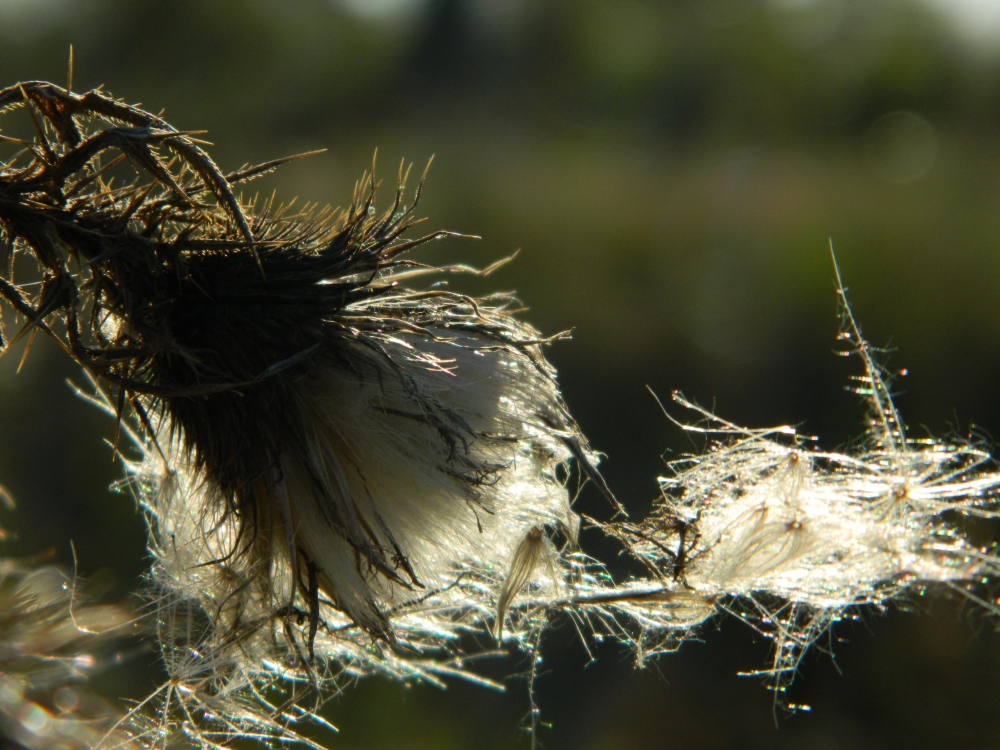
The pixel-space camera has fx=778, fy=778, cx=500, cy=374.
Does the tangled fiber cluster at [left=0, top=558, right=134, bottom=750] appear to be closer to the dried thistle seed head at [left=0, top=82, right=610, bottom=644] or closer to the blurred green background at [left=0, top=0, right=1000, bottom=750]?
the dried thistle seed head at [left=0, top=82, right=610, bottom=644]

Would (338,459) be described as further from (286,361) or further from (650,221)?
(650,221)

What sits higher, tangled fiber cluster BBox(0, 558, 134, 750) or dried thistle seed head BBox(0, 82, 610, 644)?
dried thistle seed head BBox(0, 82, 610, 644)

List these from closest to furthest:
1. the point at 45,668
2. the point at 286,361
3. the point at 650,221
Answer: the point at 45,668 < the point at 286,361 < the point at 650,221

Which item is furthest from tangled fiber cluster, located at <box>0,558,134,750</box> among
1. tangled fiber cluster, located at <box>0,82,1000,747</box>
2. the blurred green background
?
the blurred green background

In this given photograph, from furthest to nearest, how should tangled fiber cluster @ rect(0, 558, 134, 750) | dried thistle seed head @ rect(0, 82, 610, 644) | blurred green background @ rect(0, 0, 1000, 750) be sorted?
blurred green background @ rect(0, 0, 1000, 750)
dried thistle seed head @ rect(0, 82, 610, 644)
tangled fiber cluster @ rect(0, 558, 134, 750)

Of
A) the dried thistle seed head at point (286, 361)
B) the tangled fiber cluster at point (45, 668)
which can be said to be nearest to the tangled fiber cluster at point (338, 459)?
the dried thistle seed head at point (286, 361)

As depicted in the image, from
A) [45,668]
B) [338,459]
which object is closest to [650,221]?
[338,459]

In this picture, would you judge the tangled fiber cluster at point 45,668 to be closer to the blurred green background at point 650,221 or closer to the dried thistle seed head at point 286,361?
the dried thistle seed head at point 286,361

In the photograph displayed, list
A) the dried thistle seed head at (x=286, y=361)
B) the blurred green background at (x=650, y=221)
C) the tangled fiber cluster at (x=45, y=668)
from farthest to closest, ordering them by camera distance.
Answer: the blurred green background at (x=650, y=221) < the dried thistle seed head at (x=286, y=361) < the tangled fiber cluster at (x=45, y=668)
